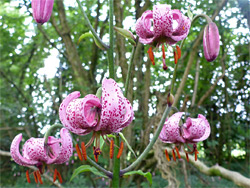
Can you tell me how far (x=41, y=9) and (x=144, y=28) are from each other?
33cm

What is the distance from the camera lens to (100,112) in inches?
28.3

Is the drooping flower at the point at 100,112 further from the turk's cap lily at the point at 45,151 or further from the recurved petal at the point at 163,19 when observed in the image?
the recurved petal at the point at 163,19

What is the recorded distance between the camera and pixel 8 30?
3895 millimetres

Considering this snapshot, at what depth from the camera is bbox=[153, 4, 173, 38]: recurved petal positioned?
2.75 ft


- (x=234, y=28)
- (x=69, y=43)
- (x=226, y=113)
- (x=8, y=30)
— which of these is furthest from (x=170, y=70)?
Answer: (x=8, y=30)

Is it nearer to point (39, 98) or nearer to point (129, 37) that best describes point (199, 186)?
point (39, 98)

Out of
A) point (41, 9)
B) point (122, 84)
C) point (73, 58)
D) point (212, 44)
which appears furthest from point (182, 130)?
point (122, 84)

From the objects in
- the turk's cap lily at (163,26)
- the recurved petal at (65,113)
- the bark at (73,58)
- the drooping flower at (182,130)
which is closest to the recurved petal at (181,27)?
the turk's cap lily at (163,26)

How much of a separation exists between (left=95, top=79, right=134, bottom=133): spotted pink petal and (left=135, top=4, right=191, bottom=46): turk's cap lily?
0.30 m

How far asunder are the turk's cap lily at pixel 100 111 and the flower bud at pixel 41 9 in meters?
0.23

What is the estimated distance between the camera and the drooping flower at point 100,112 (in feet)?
2.13

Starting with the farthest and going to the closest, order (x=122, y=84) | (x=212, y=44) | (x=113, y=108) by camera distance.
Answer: (x=122, y=84) → (x=212, y=44) → (x=113, y=108)

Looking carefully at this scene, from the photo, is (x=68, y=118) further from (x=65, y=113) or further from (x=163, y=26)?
(x=163, y=26)

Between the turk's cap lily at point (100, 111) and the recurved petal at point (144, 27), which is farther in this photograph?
the recurved petal at point (144, 27)
